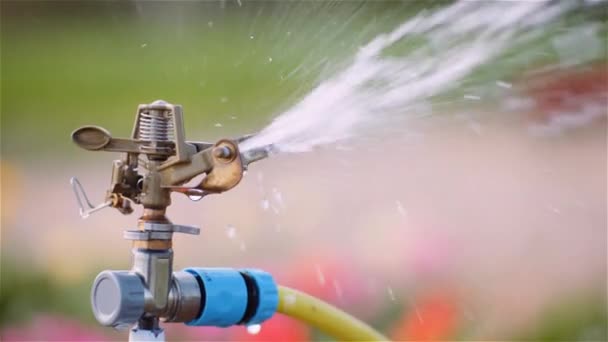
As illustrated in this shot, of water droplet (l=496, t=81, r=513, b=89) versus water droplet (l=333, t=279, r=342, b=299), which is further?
water droplet (l=333, t=279, r=342, b=299)

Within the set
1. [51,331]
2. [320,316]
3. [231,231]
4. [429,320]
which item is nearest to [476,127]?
[429,320]

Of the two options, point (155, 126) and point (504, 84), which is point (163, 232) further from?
point (504, 84)

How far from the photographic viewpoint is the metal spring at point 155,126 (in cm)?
66

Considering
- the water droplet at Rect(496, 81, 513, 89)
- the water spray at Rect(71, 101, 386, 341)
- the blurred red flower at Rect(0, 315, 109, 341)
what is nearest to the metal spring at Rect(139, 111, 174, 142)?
the water spray at Rect(71, 101, 386, 341)

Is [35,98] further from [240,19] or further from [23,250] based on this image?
[240,19]

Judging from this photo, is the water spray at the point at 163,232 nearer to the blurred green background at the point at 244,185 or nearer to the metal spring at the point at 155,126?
the metal spring at the point at 155,126

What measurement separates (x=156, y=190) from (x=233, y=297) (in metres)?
0.09

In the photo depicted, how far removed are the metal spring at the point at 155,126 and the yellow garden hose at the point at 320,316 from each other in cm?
20

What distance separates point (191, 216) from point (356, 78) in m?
0.66

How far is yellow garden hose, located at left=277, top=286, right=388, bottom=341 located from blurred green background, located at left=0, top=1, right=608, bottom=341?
26cm

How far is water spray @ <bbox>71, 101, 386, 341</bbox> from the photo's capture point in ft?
2.08

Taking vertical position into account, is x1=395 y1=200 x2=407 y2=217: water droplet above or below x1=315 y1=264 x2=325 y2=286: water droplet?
above

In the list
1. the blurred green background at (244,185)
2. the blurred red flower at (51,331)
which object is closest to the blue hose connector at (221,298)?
the blurred green background at (244,185)

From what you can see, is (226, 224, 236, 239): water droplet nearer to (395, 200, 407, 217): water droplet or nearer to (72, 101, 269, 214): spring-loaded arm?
(395, 200, 407, 217): water droplet
